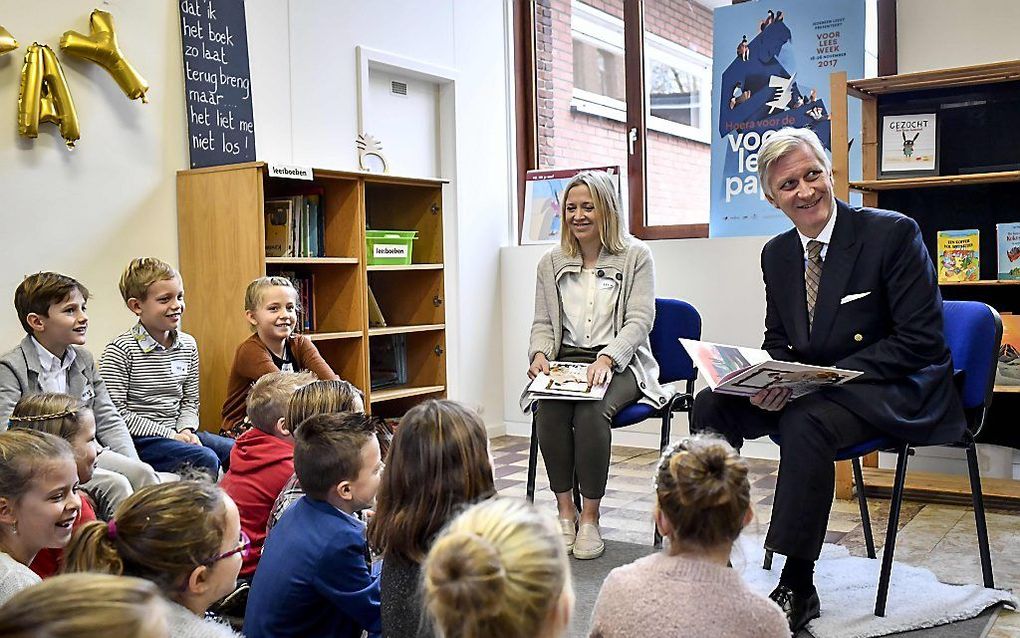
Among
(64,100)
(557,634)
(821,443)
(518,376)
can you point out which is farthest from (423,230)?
(557,634)

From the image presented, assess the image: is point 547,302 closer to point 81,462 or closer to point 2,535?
point 81,462

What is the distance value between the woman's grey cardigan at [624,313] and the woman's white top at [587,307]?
0.02m

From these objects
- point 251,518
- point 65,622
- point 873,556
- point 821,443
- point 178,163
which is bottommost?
point 873,556

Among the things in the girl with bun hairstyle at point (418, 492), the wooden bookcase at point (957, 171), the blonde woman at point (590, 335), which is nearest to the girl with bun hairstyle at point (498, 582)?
the girl with bun hairstyle at point (418, 492)

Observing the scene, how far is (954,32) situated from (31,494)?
372cm

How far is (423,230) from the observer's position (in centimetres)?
450

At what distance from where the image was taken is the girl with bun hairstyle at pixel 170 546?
4.38 ft

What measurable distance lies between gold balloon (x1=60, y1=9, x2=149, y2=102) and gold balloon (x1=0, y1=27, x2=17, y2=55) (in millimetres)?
→ 218

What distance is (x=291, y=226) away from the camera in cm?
381

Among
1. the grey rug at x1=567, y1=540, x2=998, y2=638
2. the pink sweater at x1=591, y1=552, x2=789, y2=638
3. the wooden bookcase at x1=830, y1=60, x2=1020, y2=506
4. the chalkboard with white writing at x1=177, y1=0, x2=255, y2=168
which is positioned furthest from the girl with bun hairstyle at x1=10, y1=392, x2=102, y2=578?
the wooden bookcase at x1=830, y1=60, x2=1020, y2=506

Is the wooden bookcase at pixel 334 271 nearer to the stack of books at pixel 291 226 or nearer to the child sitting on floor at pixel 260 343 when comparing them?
the stack of books at pixel 291 226

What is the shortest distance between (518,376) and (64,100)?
278cm

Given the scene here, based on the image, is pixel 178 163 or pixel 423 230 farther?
pixel 423 230

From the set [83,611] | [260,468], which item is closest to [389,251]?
[260,468]
